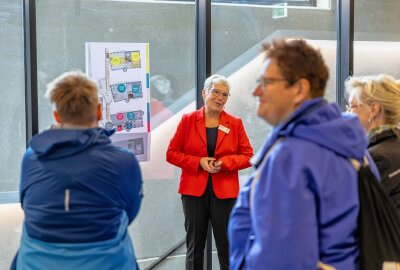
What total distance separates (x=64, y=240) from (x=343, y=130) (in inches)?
42.2

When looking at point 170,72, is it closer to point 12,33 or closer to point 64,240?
point 12,33

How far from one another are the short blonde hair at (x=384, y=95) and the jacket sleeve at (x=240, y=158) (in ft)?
4.84

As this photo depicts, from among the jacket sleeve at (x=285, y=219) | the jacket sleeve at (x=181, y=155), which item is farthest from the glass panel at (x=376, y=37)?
→ the jacket sleeve at (x=285, y=219)

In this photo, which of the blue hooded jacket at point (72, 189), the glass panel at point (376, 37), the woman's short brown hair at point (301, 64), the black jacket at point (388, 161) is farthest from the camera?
the glass panel at point (376, 37)

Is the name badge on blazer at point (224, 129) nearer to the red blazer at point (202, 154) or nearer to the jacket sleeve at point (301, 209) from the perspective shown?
the red blazer at point (202, 154)

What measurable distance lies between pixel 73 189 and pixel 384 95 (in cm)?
145

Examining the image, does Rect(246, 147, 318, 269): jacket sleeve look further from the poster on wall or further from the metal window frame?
the metal window frame

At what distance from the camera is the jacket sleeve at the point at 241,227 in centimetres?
166

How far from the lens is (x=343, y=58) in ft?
17.4

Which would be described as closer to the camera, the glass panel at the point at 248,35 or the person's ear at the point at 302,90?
the person's ear at the point at 302,90

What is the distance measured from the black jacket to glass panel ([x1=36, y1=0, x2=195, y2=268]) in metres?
2.40

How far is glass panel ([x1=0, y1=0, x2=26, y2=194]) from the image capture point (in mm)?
3986

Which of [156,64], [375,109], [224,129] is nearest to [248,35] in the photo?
[156,64]

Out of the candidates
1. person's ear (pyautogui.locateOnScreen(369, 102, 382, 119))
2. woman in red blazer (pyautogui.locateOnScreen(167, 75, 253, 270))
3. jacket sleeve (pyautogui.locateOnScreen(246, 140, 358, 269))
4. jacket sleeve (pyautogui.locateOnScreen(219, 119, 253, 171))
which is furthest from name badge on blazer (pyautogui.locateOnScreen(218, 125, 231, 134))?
jacket sleeve (pyautogui.locateOnScreen(246, 140, 358, 269))
